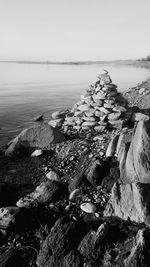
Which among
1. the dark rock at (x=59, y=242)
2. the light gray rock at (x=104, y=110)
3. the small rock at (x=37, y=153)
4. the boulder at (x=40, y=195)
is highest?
the light gray rock at (x=104, y=110)

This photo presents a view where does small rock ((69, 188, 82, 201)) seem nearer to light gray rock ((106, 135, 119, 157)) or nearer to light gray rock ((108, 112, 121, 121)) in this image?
light gray rock ((106, 135, 119, 157))

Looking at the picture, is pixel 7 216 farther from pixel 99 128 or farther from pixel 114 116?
pixel 114 116

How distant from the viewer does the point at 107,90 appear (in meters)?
21.7

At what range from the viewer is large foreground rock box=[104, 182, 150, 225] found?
1134cm

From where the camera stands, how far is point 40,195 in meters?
13.6

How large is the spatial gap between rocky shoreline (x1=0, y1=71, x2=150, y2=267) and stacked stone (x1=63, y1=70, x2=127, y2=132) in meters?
0.11

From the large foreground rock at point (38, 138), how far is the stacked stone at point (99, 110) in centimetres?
231

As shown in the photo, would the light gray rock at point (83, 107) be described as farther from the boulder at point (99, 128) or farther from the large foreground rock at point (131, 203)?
the large foreground rock at point (131, 203)

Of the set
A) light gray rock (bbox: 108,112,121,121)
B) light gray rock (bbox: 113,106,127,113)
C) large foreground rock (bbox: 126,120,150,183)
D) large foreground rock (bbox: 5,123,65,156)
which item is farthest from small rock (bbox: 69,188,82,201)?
light gray rock (bbox: 113,106,127,113)

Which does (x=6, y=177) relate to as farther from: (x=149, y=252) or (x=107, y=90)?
(x=107, y=90)

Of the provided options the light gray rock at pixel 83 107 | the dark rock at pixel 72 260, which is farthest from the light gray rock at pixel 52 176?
the light gray rock at pixel 83 107

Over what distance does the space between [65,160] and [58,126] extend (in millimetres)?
6216

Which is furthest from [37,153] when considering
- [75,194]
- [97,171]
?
[75,194]

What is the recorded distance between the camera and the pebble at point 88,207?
1241 cm
